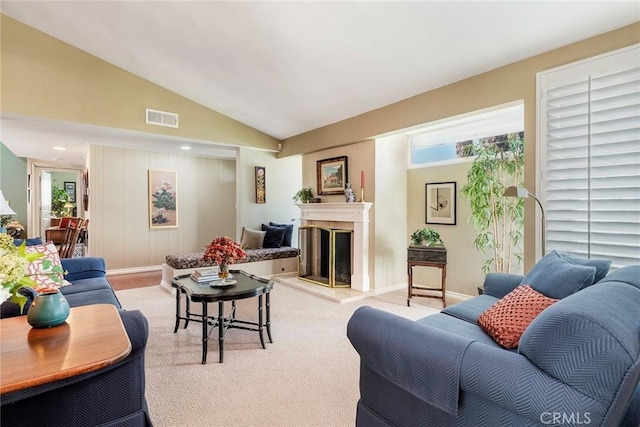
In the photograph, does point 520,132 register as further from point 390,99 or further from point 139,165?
point 139,165

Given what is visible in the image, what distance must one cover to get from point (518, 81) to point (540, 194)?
3.49ft

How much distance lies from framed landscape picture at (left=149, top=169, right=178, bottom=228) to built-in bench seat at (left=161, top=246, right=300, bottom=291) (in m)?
1.39

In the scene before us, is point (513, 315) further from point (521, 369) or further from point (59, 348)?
point (59, 348)

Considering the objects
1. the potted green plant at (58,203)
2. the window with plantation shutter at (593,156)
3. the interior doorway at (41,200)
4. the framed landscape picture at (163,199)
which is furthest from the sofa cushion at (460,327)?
the potted green plant at (58,203)

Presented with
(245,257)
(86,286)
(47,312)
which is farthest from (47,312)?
(245,257)

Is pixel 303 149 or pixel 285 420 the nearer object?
pixel 285 420


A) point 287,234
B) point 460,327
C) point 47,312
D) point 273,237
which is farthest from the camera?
point 287,234

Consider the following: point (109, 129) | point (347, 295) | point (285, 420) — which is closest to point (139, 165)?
point (109, 129)

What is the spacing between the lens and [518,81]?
2889 mm

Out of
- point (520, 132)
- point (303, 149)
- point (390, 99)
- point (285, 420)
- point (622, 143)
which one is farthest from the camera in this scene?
point (303, 149)

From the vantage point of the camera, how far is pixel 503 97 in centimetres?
299

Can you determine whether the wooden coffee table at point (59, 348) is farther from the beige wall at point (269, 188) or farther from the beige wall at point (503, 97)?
the beige wall at point (269, 188)

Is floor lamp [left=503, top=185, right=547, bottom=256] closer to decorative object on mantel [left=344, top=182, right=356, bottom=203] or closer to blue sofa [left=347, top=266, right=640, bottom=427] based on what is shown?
blue sofa [left=347, top=266, right=640, bottom=427]

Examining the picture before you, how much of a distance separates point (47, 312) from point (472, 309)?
2.44 meters
